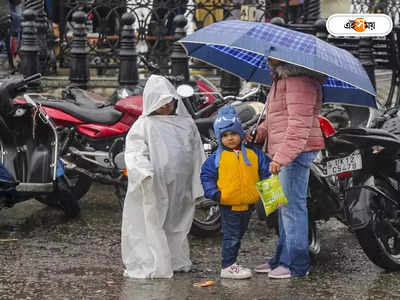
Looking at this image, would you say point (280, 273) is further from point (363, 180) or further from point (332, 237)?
point (332, 237)

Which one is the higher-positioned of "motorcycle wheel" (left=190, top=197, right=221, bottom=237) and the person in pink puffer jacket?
the person in pink puffer jacket

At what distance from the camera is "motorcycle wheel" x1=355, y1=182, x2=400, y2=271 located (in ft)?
22.0

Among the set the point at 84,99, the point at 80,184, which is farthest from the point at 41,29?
the point at 80,184

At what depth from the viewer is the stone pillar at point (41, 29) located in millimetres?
12359

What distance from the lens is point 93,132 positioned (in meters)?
8.80

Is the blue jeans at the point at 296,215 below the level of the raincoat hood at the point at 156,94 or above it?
below

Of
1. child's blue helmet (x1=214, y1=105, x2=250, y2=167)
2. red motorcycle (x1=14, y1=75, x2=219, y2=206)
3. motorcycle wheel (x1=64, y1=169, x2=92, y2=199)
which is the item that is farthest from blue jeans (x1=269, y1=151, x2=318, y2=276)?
motorcycle wheel (x1=64, y1=169, x2=92, y2=199)

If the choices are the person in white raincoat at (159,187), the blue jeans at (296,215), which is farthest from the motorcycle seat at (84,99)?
the blue jeans at (296,215)

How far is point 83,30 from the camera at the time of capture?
1175cm

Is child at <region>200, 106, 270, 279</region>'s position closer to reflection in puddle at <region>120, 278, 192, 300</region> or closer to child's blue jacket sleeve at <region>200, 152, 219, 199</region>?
child's blue jacket sleeve at <region>200, 152, 219, 199</region>

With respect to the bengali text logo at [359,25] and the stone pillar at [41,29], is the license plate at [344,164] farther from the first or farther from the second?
the stone pillar at [41,29]

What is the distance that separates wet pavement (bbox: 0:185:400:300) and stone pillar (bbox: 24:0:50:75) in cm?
368

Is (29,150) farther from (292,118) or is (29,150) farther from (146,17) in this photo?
(146,17)

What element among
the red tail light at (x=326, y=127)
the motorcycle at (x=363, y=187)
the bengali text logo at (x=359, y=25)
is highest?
the bengali text logo at (x=359, y=25)
